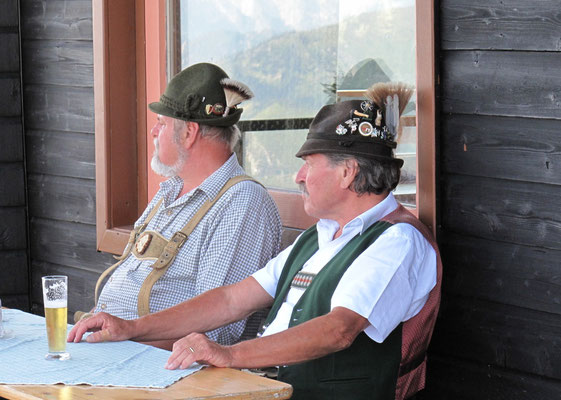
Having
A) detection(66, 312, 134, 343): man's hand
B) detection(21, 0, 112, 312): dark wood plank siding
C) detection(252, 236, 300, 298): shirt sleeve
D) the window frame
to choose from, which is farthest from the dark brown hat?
detection(21, 0, 112, 312): dark wood plank siding

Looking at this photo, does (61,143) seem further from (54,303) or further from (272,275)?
(54,303)

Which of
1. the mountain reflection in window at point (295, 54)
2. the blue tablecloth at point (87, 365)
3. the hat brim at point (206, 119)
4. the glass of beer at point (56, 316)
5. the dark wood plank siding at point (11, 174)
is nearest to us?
the blue tablecloth at point (87, 365)

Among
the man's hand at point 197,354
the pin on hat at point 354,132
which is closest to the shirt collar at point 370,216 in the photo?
the pin on hat at point 354,132

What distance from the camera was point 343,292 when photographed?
225cm

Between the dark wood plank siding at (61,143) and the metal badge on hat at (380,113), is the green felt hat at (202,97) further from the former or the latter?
the dark wood plank siding at (61,143)

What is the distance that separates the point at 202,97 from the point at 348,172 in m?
0.87

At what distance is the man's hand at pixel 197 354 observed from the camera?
201cm

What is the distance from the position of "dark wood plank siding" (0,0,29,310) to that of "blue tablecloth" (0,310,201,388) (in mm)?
2259

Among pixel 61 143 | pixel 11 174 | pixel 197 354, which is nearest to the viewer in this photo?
pixel 197 354

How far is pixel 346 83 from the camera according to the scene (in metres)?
3.20

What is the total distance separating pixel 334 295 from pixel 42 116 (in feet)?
8.44

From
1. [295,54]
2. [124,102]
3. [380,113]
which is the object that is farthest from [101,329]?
[124,102]

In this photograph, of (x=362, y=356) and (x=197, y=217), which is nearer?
(x=362, y=356)

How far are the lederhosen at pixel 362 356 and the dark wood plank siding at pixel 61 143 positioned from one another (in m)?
1.97
